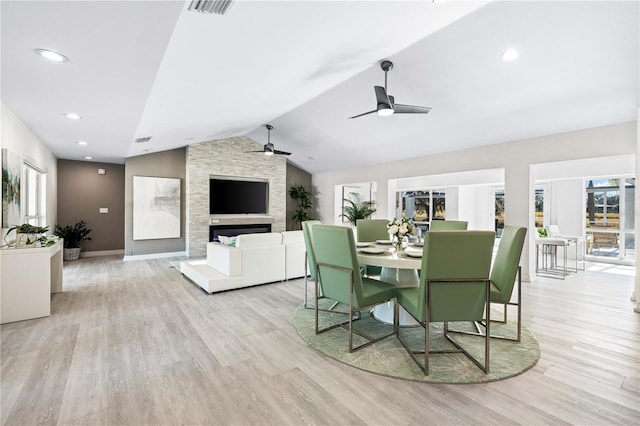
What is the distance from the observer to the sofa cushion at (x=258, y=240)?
445cm

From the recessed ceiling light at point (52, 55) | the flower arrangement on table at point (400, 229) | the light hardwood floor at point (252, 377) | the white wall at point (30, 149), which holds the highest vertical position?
the recessed ceiling light at point (52, 55)

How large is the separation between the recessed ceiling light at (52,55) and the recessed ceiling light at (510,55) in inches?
165

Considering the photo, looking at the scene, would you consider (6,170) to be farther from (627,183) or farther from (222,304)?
(627,183)

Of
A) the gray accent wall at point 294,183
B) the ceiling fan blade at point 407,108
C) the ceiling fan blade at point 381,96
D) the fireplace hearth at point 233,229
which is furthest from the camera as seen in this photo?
the gray accent wall at point 294,183

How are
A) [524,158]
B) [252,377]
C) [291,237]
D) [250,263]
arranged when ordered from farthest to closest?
1. [524,158]
2. [291,237]
3. [250,263]
4. [252,377]

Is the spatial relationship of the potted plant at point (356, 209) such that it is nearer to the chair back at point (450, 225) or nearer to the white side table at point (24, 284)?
the chair back at point (450, 225)

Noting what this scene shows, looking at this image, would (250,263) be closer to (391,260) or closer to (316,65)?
(391,260)

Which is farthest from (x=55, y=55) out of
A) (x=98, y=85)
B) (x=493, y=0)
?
(x=493, y=0)

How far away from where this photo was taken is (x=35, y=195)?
5.18 meters

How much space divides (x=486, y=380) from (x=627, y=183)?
7.99 metres

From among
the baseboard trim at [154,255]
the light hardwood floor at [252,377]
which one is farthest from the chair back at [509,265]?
the baseboard trim at [154,255]

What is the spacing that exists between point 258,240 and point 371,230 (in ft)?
5.57

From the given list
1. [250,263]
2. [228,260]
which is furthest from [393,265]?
[228,260]

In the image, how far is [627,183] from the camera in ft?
23.1
